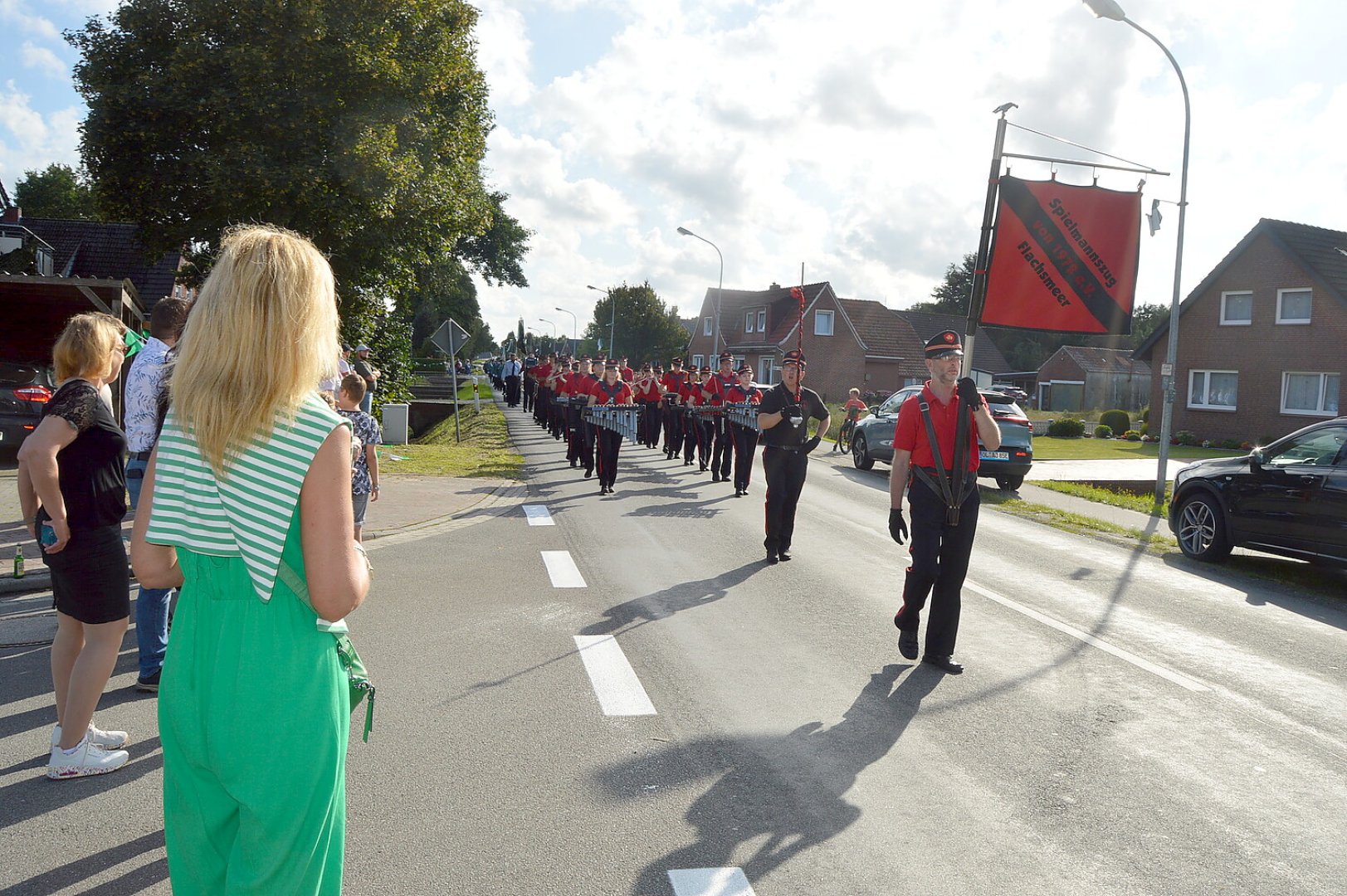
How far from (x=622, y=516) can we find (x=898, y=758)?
25.8 feet

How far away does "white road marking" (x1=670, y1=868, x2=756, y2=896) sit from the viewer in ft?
10.8

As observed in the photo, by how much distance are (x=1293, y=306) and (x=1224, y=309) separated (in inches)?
99.3

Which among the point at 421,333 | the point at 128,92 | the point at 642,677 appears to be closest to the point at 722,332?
the point at 421,333

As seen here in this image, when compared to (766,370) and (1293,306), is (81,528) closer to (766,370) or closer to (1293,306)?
(1293,306)

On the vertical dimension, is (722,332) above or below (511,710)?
above

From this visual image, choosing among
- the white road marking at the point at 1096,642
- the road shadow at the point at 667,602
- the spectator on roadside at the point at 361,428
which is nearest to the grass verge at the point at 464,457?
the spectator on roadside at the point at 361,428

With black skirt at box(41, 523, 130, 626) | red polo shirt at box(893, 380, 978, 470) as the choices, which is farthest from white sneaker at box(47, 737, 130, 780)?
red polo shirt at box(893, 380, 978, 470)

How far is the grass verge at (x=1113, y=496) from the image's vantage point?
15686 millimetres

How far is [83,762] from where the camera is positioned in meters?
4.12

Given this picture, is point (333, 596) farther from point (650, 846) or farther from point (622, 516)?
point (622, 516)

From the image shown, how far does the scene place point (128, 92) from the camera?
15.6 metres

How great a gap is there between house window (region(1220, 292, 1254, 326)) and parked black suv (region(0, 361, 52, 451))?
34.8 metres

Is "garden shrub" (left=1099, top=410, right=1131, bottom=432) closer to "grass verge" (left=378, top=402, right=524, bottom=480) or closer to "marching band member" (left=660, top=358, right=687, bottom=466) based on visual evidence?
"grass verge" (left=378, top=402, right=524, bottom=480)

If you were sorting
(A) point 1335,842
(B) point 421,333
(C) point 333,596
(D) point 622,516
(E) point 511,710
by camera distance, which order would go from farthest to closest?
(B) point 421,333 < (D) point 622,516 < (E) point 511,710 < (A) point 1335,842 < (C) point 333,596
